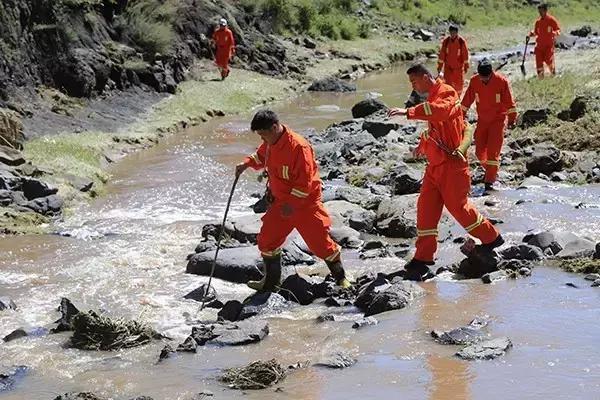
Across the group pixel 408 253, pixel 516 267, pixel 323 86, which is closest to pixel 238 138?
pixel 323 86

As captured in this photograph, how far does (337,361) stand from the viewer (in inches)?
261

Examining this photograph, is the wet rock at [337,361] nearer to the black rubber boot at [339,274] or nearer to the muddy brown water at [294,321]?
the muddy brown water at [294,321]

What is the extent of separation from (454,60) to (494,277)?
34.5 feet

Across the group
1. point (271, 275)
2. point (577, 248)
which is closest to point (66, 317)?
point (271, 275)

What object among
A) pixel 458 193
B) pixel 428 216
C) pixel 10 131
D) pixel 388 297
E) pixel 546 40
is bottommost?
pixel 388 297

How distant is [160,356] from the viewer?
23.7 feet

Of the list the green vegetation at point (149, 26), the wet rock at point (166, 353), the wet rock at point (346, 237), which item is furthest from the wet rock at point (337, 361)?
the green vegetation at point (149, 26)

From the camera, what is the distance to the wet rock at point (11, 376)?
6.81m

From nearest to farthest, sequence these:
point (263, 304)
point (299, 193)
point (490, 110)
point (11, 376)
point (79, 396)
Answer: point (79, 396) → point (11, 376) → point (299, 193) → point (263, 304) → point (490, 110)

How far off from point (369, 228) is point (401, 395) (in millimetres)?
5411

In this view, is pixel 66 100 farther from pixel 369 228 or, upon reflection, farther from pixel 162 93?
pixel 369 228

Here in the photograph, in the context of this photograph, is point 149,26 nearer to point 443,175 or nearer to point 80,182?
point 80,182

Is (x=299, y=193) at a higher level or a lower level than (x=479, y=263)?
higher

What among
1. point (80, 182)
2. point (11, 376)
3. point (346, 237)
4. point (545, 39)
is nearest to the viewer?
point (11, 376)
